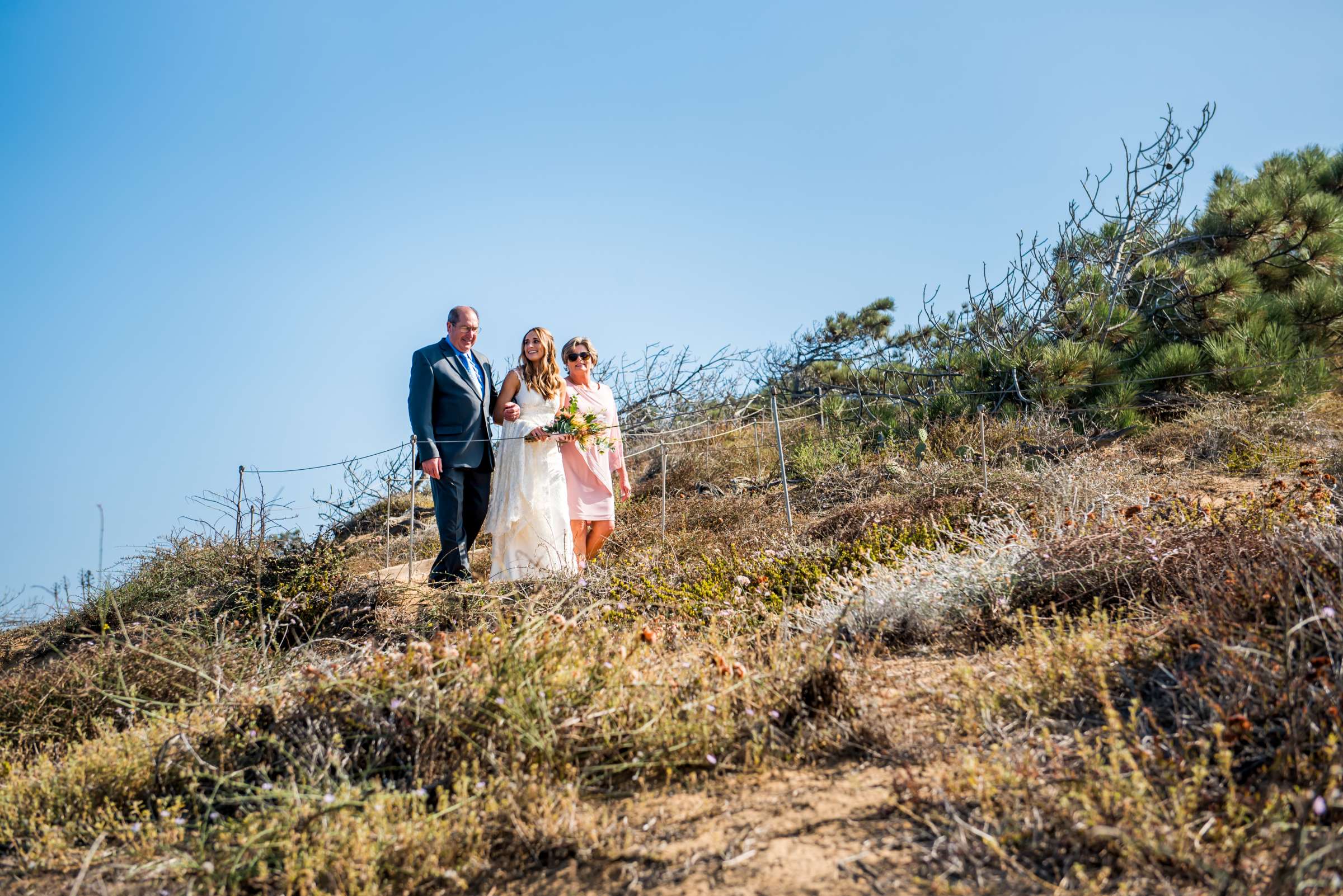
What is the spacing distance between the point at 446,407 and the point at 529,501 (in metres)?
0.87

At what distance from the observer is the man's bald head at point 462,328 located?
5.64m

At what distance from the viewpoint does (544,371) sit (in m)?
5.64

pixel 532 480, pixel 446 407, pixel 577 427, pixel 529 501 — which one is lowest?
pixel 529 501

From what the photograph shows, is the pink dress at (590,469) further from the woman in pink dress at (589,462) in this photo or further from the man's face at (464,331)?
the man's face at (464,331)

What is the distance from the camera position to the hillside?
6.16ft

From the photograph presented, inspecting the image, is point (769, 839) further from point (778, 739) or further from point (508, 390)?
point (508, 390)

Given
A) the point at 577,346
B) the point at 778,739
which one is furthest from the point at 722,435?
the point at 778,739

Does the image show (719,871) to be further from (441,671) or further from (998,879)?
(441,671)

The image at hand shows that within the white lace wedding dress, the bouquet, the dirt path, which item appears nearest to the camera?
the dirt path

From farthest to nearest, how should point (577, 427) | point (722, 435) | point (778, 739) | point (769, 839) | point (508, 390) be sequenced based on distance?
point (722, 435) → point (508, 390) → point (577, 427) → point (778, 739) → point (769, 839)

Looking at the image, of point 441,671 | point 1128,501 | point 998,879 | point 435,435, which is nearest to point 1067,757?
point 998,879

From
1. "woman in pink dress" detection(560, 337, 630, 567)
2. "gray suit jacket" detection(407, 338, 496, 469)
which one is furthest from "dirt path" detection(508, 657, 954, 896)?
"gray suit jacket" detection(407, 338, 496, 469)

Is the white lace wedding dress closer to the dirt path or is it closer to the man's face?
the man's face

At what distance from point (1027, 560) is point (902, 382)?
7.23 m
